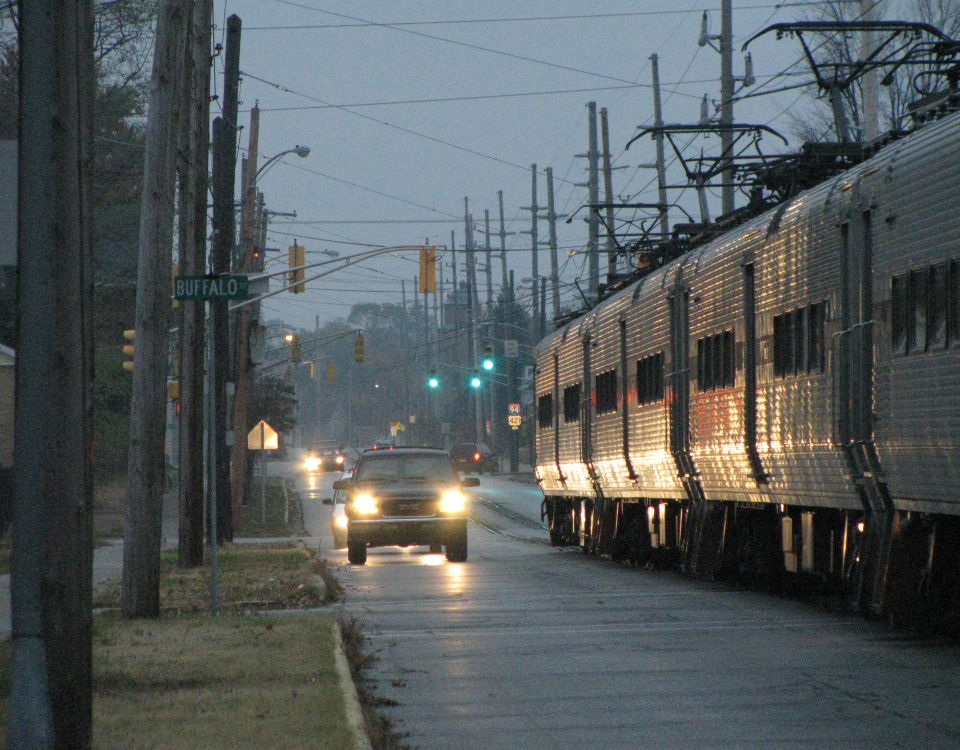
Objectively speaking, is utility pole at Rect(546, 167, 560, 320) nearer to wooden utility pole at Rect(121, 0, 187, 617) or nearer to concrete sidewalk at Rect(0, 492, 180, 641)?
concrete sidewalk at Rect(0, 492, 180, 641)

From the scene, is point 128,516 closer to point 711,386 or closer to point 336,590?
point 336,590

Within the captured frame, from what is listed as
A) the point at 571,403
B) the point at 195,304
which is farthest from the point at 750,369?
the point at 571,403

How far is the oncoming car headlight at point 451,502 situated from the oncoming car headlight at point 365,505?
109cm

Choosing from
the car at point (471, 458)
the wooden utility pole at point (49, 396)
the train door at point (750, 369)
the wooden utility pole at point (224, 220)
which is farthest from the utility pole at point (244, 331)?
the car at point (471, 458)

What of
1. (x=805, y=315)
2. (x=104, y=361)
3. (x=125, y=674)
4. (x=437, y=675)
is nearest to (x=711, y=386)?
(x=805, y=315)

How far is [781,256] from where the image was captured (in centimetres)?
1606

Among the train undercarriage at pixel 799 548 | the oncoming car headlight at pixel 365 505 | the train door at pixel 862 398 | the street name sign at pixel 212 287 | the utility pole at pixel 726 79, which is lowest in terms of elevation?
the train undercarriage at pixel 799 548

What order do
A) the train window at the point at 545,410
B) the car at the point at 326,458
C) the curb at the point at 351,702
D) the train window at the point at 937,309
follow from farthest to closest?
1. the car at the point at 326,458
2. the train window at the point at 545,410
3. the train window at the point at 937,309
4. the curb at the point at 351,702

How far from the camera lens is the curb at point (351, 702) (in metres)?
8.30

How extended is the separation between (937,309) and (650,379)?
10.4 metres

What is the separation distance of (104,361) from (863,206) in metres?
40.5

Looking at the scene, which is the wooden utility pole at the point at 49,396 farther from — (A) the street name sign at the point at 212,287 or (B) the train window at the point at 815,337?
(B) the train window at the point at 815,337

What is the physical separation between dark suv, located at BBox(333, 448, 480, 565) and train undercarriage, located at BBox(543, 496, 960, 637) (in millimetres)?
2304

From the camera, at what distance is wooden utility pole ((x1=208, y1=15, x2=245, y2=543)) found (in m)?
29.9
